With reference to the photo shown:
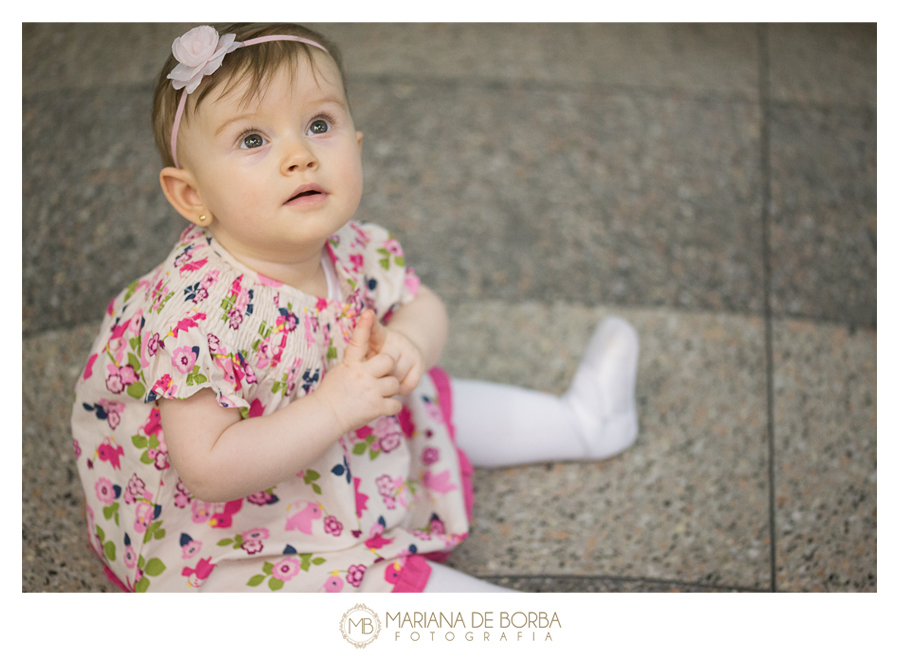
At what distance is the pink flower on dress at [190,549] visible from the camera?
0.97 metres

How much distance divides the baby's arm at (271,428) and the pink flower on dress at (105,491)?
0.21 metres

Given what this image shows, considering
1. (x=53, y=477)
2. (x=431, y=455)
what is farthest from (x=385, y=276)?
(x=53, y=477)

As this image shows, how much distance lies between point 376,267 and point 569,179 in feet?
2.70

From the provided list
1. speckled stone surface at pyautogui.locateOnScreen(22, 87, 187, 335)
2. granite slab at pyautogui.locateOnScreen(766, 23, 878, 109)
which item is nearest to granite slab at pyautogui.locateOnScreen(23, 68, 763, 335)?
speckled stone surface at pyautogui.locateOnScreen(22, 87, 187, 335)

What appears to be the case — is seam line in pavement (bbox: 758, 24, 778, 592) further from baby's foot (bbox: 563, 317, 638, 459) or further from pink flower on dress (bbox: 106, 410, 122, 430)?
pink flower on dress (bbox: 106, 410, 122, 430)

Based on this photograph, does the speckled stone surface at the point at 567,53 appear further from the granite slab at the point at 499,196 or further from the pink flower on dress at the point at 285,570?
the pink flower on dress at the point at 285,570

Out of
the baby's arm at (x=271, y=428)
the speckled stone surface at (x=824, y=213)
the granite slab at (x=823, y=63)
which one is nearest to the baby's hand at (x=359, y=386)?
the baby's arm at (x=271, y=428)

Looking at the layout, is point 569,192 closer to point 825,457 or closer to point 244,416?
point 825,457

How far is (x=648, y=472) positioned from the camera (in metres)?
1.34

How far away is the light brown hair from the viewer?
2.64 feet

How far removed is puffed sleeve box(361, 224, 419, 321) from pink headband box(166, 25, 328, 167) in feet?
1.10
